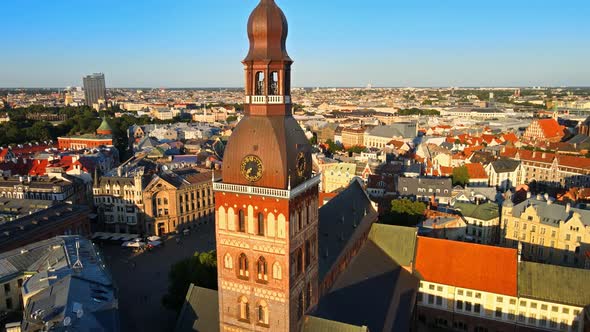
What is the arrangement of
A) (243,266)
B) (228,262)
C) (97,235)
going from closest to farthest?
(243,266), (228,262), (97,235)

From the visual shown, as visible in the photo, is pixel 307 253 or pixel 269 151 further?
pixel 307 253

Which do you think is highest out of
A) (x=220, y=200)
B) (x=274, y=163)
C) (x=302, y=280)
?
(x=274, y=163)

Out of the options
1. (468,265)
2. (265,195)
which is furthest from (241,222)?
(468,265)

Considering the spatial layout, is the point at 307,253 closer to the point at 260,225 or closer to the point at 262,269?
the point at 262,269

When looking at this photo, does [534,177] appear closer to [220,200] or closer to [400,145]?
[400,145]

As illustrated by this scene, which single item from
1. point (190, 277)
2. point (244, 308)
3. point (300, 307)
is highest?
point (244, 308)

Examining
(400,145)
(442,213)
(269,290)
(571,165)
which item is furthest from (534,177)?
(269,290)

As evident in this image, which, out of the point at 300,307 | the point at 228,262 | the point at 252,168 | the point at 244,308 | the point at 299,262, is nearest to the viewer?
the point at 252,168
